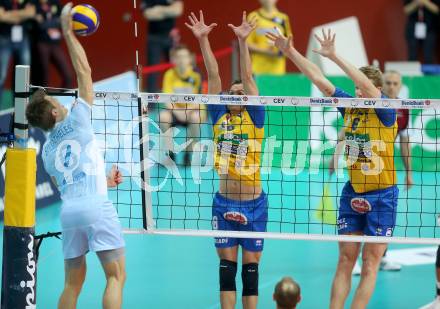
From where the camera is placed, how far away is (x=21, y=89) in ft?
23.9

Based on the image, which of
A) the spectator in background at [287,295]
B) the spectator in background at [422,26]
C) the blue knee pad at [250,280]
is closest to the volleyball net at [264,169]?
the blue knee pad at [250,280]

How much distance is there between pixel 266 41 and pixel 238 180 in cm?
863

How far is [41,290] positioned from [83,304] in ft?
2.28

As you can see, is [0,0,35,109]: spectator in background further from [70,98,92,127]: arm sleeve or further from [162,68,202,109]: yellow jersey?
[70,98,92,127]: arm sleeve

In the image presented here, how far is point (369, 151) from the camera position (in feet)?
26.5

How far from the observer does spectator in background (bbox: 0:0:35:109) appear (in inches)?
675

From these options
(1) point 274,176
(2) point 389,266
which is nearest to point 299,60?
(2) point 389,266

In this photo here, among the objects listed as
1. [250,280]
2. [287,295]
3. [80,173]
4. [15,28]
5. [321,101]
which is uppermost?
[15,28]

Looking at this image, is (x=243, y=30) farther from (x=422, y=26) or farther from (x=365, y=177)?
(x=422, y=26)

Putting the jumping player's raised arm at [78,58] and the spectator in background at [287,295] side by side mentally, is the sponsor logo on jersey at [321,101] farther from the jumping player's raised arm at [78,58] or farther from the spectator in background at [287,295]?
the spectator in background at [287,295]

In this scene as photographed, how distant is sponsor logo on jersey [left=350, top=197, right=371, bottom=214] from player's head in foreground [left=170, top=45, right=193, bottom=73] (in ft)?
26.7

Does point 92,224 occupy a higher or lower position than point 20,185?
lower

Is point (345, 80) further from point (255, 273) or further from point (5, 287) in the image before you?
point (5, 287)

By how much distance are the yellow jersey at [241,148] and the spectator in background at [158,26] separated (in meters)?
10.4
